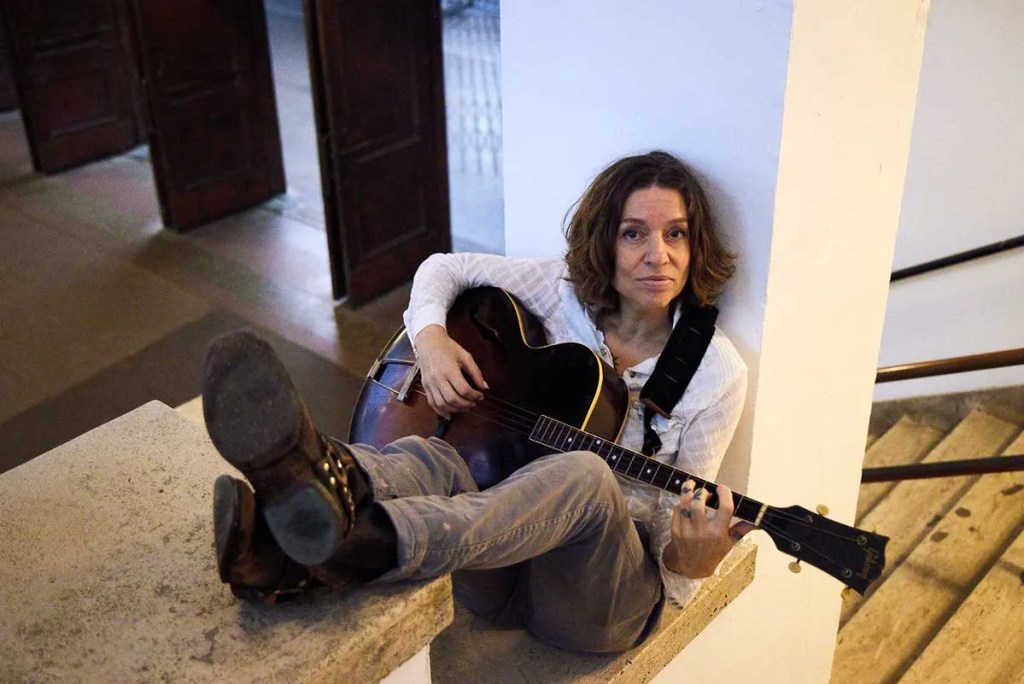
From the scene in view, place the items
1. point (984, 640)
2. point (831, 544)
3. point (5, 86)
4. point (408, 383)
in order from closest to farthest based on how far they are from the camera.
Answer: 1. point (831, 544)
2. point (408, 383)
3. point (984, 640)
4. point (5, 86)

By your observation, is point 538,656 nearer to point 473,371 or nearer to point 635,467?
point 635,467

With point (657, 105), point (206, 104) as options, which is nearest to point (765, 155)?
point (657, 105)

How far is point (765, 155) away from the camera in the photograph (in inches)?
68.2

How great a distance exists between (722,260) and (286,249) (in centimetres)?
343

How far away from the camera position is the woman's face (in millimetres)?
1780

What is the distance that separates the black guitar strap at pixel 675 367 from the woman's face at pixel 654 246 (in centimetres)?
6

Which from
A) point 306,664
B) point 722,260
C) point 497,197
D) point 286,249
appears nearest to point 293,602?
point 306,664

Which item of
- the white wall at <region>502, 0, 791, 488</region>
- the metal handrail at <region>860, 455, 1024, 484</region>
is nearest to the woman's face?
the white wall at <region>502, 0, 791, 488</region>

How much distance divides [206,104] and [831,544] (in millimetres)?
4320

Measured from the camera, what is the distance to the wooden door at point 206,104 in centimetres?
479

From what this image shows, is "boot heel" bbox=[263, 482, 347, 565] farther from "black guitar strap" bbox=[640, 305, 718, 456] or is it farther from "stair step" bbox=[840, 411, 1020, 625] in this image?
"stair step" bbox=[840, 411, 1020, 625]

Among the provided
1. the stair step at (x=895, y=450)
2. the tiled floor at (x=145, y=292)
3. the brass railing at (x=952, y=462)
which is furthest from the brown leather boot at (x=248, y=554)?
the stair step at (x=895, y=450)

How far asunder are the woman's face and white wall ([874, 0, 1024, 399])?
2132 mm

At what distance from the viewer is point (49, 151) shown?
5711 mm
